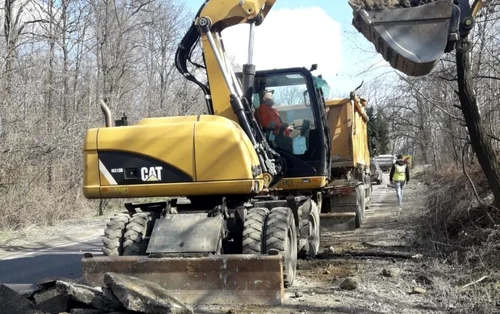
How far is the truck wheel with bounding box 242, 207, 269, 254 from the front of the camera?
6660 mm

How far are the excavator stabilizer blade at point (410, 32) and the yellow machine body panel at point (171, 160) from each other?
2278mm

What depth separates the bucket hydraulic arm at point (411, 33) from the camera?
491 cm

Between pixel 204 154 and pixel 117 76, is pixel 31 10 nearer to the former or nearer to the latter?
pixel 117 76

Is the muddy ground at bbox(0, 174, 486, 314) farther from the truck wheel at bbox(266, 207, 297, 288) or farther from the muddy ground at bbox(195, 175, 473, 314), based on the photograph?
the truck wheel at bbox(266, 207, 297, 288)

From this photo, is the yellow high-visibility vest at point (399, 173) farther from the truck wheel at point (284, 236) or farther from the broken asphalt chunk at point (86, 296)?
the broken asphalt chunk at point (86, 296)

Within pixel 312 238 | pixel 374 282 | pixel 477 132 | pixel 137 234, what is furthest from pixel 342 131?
pixel 137 234

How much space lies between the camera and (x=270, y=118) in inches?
358

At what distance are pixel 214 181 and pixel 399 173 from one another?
1391 cm

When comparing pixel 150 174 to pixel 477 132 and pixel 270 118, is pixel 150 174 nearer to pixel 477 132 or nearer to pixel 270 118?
pixel 270 118

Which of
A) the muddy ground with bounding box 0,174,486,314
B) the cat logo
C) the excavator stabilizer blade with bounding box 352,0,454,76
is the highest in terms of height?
the excavator stabilizer blade with bounding box 352,0,454,76

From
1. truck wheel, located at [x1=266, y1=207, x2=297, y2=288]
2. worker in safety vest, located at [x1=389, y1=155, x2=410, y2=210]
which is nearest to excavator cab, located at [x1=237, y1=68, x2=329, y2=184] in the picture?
truck wheel, located at [x1=266, y1=207, x2=297, y2=288]

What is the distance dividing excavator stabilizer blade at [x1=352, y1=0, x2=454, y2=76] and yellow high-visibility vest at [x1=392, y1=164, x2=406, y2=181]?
1462 centimetres

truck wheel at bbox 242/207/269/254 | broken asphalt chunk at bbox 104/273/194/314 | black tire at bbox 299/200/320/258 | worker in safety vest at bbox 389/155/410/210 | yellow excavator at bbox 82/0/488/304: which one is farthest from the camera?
worker in safety vest at bbox 389/155/410/210

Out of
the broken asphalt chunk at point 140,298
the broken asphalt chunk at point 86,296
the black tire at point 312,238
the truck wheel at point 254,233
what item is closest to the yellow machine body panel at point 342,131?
the black tire at point 312,238
